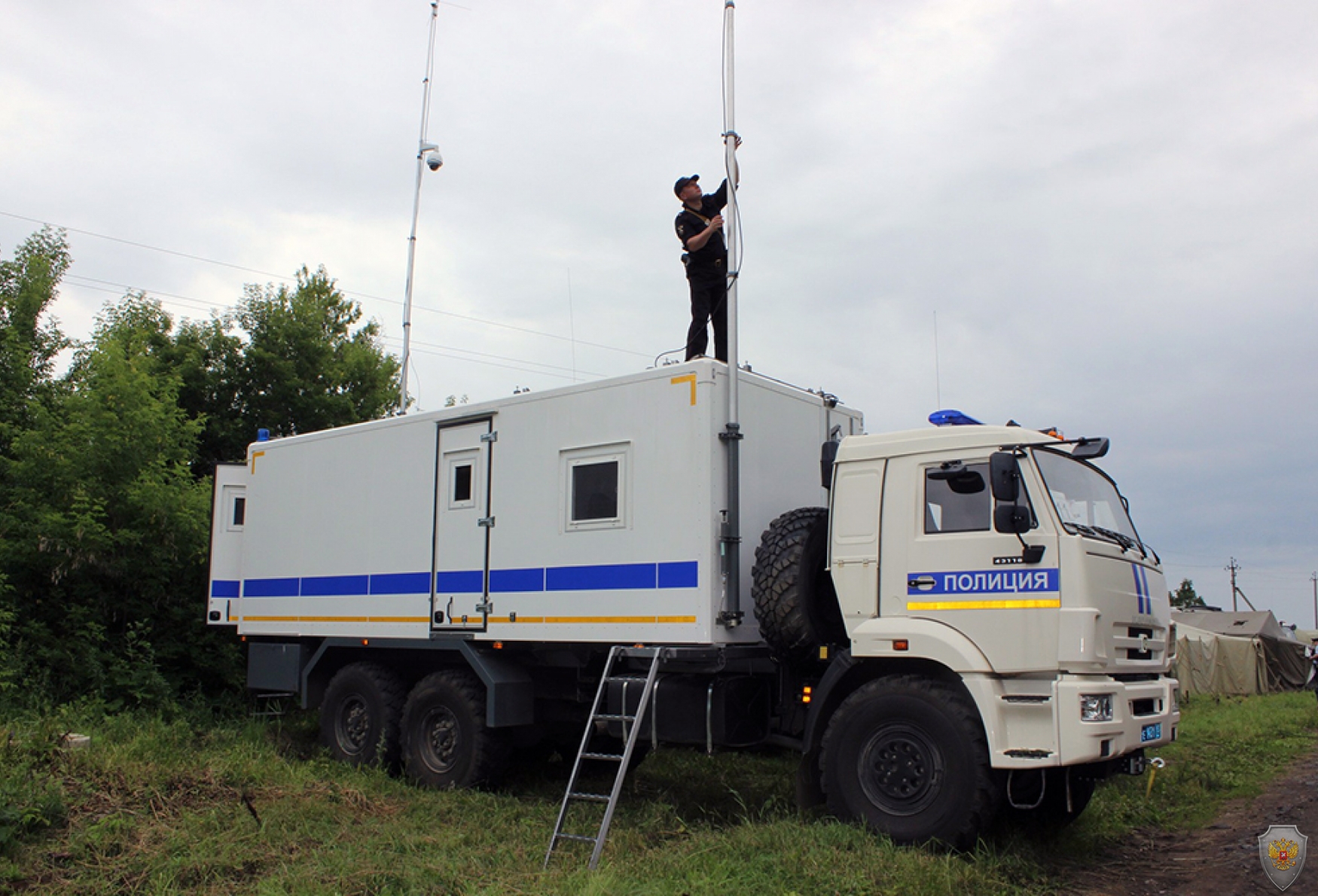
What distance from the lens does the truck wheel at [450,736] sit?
949 centimetres

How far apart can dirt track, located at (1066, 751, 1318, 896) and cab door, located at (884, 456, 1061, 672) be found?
67.1 inches

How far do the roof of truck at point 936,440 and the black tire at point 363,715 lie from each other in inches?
206

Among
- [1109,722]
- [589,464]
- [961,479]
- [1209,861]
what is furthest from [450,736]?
[1209,861]

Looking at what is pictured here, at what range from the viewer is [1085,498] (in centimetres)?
750

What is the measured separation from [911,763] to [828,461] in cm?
231

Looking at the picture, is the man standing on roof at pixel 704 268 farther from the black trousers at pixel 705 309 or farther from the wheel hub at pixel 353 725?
the wheel hub at pixel 353 725

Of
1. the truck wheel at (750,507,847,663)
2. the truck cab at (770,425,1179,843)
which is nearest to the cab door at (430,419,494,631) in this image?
the truck wheel at (750,507,847,663)

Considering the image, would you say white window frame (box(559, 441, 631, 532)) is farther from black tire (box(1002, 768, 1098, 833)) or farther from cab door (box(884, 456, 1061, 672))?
black tire (box(1002, 768, 1098, 833))

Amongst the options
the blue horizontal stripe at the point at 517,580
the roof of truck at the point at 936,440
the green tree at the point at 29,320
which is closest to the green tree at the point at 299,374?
the green tree at the point at 29,320

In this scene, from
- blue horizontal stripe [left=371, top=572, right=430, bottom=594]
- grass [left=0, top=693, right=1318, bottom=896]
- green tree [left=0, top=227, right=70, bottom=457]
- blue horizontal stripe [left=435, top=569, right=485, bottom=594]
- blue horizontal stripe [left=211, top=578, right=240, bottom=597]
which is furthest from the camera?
green tree [left=0, top=227, right=70, bottom=457]

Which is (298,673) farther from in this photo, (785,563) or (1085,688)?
(1085,688)

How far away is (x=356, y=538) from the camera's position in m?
10.8

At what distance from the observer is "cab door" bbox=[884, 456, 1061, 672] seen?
6828mm

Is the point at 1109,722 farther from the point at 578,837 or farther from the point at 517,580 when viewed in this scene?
the point at 517,580
